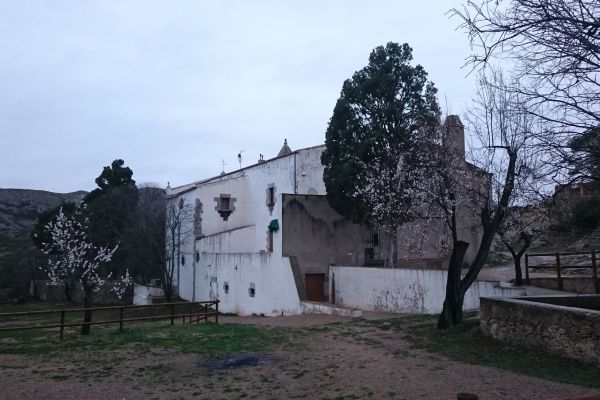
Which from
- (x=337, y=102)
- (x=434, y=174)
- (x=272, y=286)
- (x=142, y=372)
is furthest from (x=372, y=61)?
(x=142, y=372)

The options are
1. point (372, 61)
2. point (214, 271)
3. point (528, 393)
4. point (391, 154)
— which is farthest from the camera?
point (214, 271)

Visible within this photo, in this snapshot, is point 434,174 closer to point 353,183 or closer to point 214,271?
point 353,183

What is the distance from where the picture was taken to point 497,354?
33.3ft

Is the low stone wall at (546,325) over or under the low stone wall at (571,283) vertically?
under

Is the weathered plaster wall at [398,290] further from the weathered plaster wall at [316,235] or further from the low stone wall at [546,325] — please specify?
the low stone wall at [546,325]

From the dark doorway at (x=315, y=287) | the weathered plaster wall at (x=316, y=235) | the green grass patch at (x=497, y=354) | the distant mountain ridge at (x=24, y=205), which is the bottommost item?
the green grass patch at (x=497, y=354)

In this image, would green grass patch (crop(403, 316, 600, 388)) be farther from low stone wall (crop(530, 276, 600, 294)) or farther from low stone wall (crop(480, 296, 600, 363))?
low stone wall (crop(530, 276, 600, 294))

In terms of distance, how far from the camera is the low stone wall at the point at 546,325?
29.0 feet

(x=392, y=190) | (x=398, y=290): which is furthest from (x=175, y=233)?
(x=398, y=290)

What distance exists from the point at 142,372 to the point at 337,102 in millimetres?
17131

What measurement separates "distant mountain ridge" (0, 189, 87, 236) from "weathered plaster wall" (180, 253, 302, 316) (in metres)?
40.4

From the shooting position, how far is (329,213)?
84.4 ft

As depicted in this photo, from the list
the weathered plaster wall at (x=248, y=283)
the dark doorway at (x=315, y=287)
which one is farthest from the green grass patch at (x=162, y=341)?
the dark doorway at (x=315, y=287)

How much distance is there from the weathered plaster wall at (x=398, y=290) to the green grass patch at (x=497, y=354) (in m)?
4.23
